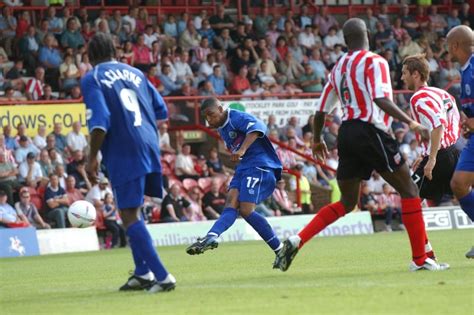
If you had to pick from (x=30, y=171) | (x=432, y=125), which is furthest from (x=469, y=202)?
(x=30, y=171)

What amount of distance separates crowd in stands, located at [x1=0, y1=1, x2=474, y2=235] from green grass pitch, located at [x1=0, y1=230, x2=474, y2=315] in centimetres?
722

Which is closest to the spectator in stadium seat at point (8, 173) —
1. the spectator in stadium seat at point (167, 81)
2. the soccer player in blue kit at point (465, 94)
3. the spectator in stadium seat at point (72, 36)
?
the spectator in stadium seat at point (72, 36)

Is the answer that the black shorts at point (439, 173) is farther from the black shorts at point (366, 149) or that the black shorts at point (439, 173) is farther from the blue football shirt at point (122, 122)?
the blue football shirt at point (122, 122)

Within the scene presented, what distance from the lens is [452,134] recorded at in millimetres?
14336

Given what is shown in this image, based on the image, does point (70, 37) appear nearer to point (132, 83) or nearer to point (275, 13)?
point (275, 13)

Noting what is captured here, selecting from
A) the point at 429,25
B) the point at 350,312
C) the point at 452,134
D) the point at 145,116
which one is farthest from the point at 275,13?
the point at 350,312

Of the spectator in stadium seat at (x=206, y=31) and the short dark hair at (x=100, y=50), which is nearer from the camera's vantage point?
the short dark hair at (x=100, y=50)

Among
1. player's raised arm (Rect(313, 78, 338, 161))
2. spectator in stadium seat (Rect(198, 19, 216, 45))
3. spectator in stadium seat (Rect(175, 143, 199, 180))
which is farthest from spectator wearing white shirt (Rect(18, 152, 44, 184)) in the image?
player's raised arm (Rect(313, 78, 338, 161))

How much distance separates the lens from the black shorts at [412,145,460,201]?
14.2 metres

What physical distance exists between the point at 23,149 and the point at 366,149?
13897mm

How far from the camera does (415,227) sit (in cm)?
1141

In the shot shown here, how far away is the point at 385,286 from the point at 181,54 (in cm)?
1948

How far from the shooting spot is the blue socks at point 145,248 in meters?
9.98

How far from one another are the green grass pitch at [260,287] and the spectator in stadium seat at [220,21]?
1502cm
